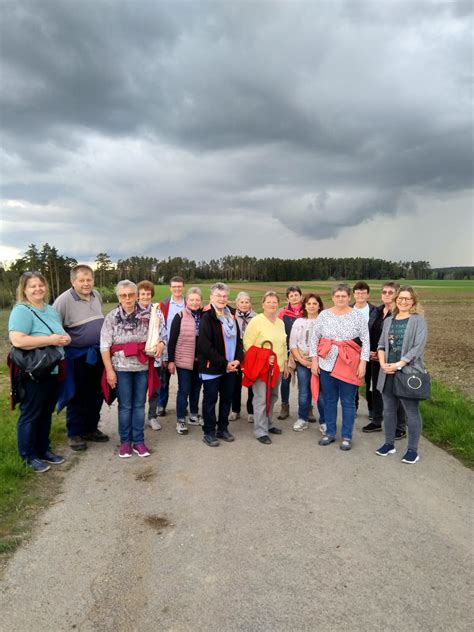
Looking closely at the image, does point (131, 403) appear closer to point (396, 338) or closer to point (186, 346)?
point (186, 346)

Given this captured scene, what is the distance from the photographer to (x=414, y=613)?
2.73 meters

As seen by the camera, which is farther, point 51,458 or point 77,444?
point 77,444

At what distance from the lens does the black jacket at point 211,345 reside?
227 inches

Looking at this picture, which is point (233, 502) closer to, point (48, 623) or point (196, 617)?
point (196, 617)

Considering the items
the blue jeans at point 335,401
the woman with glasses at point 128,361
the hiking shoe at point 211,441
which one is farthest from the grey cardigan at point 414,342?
the woman with glasses at point 128,361

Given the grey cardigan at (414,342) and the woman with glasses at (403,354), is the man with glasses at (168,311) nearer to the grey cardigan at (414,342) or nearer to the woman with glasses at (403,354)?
the woman with glasses at (403,354)

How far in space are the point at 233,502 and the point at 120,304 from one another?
107 inches

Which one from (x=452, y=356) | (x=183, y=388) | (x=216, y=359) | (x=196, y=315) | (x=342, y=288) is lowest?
(x=452, y=356)

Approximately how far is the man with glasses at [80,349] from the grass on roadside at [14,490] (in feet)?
1.52

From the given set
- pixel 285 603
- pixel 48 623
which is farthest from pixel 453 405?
pixel 48 623

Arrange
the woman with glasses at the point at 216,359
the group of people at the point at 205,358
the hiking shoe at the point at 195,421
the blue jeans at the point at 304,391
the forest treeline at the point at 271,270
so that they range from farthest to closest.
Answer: the forest treeline at the point at 271,270 → the hiking shoe at the point at 195,421 → the blue jeans at the point at 304,391 → the woman with glasses at the point at 216,359 → the group of people at the point at 205,358

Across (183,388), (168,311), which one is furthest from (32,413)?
(168,311)

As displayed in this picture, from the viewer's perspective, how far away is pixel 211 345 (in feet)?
19.0

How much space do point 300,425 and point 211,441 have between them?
4.87 ft
